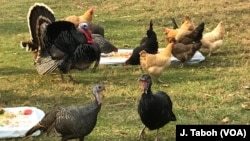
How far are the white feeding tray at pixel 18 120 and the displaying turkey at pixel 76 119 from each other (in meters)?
0.79

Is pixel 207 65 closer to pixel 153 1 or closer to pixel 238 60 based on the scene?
pixel 238 60

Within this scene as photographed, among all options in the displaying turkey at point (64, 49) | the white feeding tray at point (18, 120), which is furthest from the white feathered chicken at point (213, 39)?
the white feeding tray at point (18, 120)

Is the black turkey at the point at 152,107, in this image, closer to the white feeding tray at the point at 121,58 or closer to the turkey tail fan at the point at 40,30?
the turkey tail fan at the point at 40,30

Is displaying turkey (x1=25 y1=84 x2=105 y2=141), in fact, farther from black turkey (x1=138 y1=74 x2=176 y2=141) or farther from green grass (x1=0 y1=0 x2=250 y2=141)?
green grass (x1=0 y1=0 x2=250 y2=141)

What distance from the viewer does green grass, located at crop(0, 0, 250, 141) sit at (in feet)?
22.4

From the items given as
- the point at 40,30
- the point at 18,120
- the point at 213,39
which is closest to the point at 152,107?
the point at 18,120

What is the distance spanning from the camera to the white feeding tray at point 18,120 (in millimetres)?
6387

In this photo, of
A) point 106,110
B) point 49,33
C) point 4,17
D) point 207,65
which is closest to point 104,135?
point 106,110

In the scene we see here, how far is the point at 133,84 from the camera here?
27.5ft

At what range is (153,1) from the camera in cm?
1670

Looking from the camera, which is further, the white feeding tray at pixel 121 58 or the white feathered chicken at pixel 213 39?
the white feathered chicken at pixel 213 39

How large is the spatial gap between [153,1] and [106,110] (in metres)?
9.87

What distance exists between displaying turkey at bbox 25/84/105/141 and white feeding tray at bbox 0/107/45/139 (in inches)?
31.2

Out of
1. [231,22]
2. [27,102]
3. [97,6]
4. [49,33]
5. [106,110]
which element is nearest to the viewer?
[106,110]
